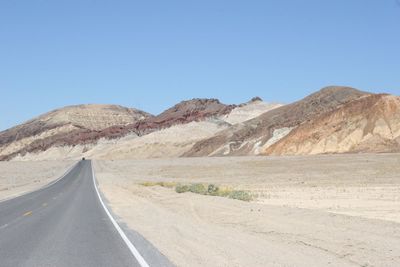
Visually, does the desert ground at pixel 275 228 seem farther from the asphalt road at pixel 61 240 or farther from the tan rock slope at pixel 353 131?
the tan rock slope at pixel 353 131

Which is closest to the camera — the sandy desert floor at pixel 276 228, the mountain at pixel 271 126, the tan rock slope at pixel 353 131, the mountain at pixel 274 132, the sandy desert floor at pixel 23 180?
the sandy desert floor at pixel 276 228

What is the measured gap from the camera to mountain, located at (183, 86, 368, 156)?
94.6 metres

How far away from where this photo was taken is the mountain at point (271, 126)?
9462 centimetres

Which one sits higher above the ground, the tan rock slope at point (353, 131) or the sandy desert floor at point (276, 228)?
the tan rock slope at point (353, 131)

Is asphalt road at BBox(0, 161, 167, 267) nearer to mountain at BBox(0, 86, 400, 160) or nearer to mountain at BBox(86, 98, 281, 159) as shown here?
mountain at BBox(0, 86, 400, 160)

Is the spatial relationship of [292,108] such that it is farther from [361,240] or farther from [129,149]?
[361,240]

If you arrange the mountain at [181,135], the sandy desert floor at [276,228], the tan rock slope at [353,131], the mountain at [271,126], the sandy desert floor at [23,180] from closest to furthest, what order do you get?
1. the sandy desert floor at [276,228]
2. the sandy desert floor at [23,180]
3. the tan rock slope at [353,131]
4. the mountain at [271,126]
5. the mountain at [181,135]

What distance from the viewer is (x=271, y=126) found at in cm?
10069

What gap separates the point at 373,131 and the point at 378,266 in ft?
204

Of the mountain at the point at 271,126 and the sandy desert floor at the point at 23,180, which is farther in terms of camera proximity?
the mountain at the point at 271,126

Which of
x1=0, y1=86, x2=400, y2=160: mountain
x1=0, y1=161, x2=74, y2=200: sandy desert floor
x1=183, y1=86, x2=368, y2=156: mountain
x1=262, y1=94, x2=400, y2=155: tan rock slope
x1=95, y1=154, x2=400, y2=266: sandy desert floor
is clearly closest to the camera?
x1=95, y1=154, x2=400, y2=266: sandy desert floor

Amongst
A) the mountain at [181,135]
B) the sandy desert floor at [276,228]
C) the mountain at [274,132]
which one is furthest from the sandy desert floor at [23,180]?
the mountain at [181,135]

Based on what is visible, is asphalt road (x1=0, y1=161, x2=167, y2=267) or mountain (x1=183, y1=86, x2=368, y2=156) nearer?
asphalt road (x1=0, y1=161, x2=167, y2=267)

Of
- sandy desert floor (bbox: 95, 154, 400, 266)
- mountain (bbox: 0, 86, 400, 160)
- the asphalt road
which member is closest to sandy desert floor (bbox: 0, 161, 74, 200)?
the asphalt road
